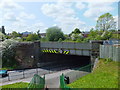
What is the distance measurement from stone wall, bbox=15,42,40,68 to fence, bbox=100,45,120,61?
15.8 m

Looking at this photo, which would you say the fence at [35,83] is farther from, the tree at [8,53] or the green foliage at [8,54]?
the tree at [8,53]

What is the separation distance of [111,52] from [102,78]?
19.2 feet

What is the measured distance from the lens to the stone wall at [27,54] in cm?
2994

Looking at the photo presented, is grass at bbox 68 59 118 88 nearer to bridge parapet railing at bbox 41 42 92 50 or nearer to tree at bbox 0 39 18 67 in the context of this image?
bridge parapet railing at bbox 41 42 92 50

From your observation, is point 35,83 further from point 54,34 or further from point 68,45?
point 54,34

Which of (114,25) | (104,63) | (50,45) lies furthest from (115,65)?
(114,25)

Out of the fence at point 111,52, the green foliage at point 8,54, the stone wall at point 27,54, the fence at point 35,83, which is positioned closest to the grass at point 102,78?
the fence at point 111,52

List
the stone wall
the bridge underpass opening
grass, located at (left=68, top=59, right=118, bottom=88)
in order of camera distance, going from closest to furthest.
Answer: grass, located at (left=68, top=59, right=118, bottom=88) → the stone wall → the bridge underpass opening

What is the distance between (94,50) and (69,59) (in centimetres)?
1458

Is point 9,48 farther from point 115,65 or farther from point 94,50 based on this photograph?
point 115,65

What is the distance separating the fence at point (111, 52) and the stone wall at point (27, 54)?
1580 cm

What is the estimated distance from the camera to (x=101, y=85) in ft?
39.1

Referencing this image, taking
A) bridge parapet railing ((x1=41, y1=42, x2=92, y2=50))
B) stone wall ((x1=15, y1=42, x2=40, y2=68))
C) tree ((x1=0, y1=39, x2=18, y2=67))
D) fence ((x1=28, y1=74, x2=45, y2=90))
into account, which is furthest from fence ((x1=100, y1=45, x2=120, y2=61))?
tree ((x1=0, y1=39, x2=18, y2=67))

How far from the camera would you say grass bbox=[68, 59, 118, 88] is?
12.1 m
